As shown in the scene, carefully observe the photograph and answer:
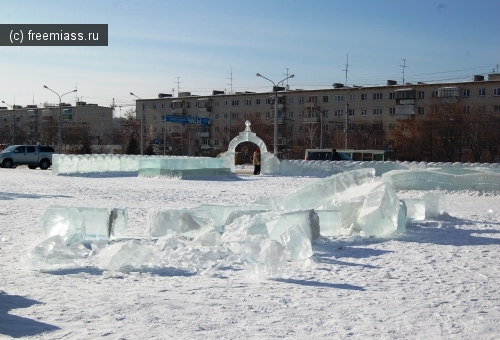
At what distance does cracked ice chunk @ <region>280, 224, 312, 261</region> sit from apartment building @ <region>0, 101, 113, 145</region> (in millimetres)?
87641

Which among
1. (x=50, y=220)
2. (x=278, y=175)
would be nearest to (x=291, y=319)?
(x=50, y=220)

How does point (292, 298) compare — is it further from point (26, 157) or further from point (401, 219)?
point (26, 157)

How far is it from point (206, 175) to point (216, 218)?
1994 cm

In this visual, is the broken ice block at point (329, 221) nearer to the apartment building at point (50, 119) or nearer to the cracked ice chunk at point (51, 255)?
the cracked ice chunk at point (51, 255)

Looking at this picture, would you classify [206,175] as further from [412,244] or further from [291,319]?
[291,319]

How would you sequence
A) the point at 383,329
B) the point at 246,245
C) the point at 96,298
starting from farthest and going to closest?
1. the point at 246,245
2. the point at 96,298
3. the point at 383,329

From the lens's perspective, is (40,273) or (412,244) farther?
(412,244)

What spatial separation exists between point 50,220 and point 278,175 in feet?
81.7

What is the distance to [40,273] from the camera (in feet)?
24.3

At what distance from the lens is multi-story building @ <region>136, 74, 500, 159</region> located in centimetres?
6756

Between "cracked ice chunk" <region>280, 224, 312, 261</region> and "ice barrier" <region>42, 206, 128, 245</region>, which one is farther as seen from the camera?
"ice barrier" <region>42, 206, 128, 245</region>

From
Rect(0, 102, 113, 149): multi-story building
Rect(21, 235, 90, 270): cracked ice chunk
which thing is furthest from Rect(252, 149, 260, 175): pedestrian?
Rect(0, 102, 113, 149): multi-story building

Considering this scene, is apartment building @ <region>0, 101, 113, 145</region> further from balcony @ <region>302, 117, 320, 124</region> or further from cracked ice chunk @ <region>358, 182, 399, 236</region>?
cracked ice chunk @ <region>358, 182, 399, 236</region>

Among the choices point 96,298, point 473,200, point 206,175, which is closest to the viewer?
point 96,298
